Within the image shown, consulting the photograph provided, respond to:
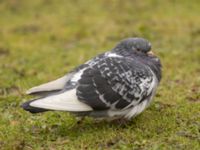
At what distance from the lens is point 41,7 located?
730 inches

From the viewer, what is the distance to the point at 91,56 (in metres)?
12.7

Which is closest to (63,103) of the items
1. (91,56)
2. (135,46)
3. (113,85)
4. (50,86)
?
(50,86)

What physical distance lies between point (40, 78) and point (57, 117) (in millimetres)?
2803

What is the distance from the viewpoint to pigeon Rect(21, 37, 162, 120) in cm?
696

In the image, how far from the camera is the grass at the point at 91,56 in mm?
7184

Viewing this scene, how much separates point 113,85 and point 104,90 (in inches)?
5.0

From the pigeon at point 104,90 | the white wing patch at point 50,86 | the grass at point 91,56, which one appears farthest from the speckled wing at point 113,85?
the grass at point 91,56

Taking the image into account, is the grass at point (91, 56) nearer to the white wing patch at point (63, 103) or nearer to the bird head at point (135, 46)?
the white wing patch at point (63, 103)

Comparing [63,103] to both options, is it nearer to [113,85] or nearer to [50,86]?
[50,86]

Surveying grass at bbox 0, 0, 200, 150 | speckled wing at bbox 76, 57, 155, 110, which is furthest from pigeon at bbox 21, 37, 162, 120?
grass at bbox 0, 0, 200, 150

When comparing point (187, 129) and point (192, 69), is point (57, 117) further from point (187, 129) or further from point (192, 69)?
point (192, 69)

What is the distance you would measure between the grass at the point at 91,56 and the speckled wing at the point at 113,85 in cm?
44

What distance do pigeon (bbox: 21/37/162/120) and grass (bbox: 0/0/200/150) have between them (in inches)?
13.8

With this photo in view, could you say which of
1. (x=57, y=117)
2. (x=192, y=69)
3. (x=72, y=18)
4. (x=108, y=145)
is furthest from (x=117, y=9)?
(x=108, y=145)
